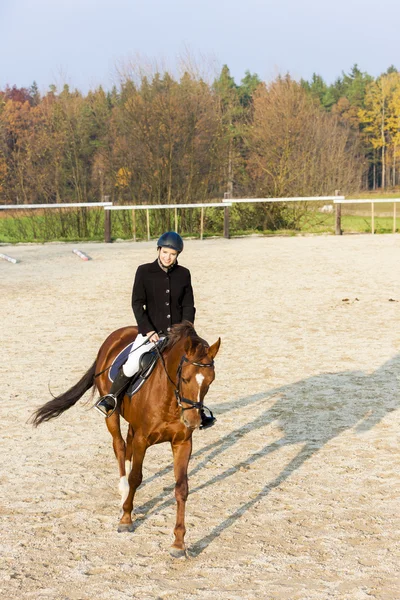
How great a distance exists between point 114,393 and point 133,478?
630mm

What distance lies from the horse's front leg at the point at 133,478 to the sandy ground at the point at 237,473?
88mm

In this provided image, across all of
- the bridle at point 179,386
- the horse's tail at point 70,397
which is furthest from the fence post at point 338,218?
the bridle at point 179,386

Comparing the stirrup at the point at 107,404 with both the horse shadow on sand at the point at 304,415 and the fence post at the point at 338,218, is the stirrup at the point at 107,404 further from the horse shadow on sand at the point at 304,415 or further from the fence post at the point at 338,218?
the fence post at the point at 338,218

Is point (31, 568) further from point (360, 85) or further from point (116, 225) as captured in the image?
point (360, 85)

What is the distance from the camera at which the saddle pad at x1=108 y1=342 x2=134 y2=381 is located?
573 centimetres

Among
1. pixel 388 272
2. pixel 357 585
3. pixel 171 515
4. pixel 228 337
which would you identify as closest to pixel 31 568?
pixel 171 515

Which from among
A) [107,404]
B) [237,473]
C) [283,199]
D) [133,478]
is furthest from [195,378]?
[283,199]

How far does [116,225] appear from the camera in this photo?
31469 millimetres

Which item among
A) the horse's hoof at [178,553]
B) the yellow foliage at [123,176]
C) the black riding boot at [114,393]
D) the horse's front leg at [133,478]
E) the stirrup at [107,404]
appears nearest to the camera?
the horse's hoof at [178,553]

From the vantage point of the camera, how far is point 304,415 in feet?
26.5

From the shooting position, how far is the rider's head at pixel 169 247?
5449 millimetres

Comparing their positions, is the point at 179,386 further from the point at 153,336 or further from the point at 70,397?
the point at 70,397

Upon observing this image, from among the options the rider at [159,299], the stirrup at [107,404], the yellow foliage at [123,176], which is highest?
the yellow foliage at [123,176]

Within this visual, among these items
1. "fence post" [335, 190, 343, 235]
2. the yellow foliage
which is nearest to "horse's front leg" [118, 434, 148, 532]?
"fence post" [335, 190, 343, 235]
